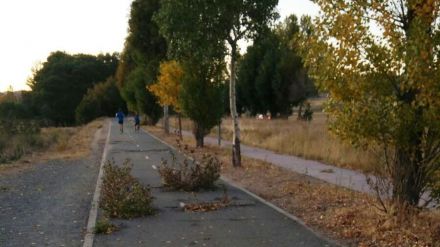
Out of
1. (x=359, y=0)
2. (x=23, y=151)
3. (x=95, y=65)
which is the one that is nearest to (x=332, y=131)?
(x=359, y=0)

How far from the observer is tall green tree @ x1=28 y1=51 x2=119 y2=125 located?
331ft

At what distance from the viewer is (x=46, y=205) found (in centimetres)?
1210

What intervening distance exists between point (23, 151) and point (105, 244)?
68.6 feet

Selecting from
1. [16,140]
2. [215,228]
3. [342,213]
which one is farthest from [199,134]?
[215,228]

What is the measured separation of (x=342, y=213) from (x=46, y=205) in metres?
6.00

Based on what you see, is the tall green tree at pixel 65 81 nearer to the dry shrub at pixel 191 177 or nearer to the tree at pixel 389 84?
the dry shrub at pixel 191 177

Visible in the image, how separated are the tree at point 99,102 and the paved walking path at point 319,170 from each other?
7608 centimetres

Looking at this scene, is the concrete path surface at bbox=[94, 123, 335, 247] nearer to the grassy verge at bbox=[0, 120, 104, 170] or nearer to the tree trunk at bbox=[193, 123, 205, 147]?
the grassy verge at bbox=[0, 120, 104, 170]

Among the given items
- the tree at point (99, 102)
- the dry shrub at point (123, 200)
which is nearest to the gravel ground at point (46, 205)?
the dry shrub at point (123, 200)

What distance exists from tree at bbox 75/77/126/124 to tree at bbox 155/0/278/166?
80.2m

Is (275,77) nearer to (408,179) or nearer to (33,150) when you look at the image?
(33,150)

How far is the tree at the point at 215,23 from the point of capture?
60.8ft

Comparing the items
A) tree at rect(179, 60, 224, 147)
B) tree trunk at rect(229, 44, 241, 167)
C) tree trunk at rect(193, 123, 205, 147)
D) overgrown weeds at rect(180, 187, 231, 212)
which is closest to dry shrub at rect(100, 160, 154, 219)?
overgrown weeds at rect(180, 187, 231, 212)

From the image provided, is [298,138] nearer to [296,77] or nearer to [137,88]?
[296,77]
